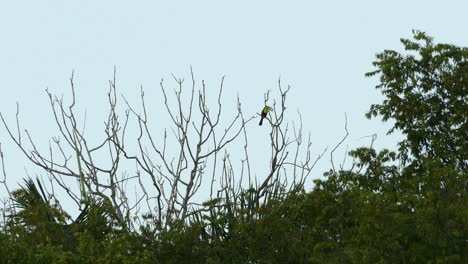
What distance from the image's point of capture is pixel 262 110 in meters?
26.0

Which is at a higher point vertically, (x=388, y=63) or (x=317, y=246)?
(x=388, y=63)

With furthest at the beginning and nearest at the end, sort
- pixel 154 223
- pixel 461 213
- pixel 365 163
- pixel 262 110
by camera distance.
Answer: pixel 365 163
pixel 262 110
pixel 154 223
pixel 461 213

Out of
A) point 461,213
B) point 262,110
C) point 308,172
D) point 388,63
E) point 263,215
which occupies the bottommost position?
point 461,213

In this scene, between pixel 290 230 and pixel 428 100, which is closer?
pixel 290 230

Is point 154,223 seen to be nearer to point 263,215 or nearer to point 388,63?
point 263,215

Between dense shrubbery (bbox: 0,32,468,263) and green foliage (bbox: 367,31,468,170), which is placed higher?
green foliage (bbox: 367,31,468,170)

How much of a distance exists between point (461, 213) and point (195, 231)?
18.7ft

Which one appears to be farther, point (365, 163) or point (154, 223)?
point (365, 163)

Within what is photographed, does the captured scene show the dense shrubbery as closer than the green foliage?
Yes

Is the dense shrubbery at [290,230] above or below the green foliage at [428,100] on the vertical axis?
below

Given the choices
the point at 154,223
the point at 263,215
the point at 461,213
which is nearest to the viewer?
the point at 461,213

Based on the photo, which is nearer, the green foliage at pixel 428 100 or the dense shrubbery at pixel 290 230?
the dense shrubbery at pixel 290 230

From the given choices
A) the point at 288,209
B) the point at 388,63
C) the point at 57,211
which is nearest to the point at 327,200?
the point at 288,209

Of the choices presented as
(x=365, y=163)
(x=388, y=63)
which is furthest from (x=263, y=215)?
(x=388, y=63)
